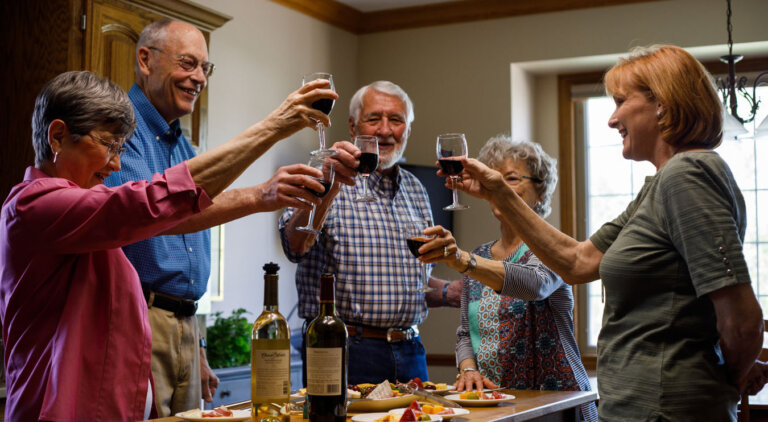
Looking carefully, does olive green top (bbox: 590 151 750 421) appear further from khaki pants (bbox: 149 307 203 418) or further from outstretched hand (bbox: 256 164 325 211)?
khaki pants (bbox: 149 307 203 418)

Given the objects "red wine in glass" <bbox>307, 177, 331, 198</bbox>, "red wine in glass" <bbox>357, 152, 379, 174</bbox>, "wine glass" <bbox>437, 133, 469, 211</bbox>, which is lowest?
"red wine in glass" <bbox>307, 177, 331, 198</bbox>

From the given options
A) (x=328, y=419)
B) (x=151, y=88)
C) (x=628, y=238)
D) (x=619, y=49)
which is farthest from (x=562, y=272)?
(x=619, y=49)

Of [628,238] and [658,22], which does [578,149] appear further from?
[628,238]

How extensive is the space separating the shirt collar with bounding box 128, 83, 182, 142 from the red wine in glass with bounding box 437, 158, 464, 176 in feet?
3.01

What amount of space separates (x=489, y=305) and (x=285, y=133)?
42.3 inches

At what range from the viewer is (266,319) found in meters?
1.58

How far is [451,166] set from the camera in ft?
7.44

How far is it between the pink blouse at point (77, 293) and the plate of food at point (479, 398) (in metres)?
0.78

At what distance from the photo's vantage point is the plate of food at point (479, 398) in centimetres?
203

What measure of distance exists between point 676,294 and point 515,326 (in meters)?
0.93

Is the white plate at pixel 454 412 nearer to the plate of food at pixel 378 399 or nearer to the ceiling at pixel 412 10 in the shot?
the plate of food at pixel 378 399

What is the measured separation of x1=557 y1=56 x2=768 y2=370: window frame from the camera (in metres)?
5.75

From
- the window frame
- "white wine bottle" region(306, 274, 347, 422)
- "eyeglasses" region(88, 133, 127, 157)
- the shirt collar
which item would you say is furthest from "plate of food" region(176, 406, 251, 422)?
the window frame

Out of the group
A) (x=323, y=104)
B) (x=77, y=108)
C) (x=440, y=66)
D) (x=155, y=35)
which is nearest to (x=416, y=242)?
(x=323, y=104)
